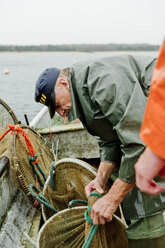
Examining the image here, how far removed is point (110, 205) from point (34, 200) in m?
1.45

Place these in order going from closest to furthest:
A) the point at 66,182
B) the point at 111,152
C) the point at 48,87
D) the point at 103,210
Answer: the point at 103,210 < the point at 48,87 < the point at 111,152 < the point at 66,182

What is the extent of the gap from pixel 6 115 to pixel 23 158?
1.03 m

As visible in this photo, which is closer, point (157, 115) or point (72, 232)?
point (157, 115)

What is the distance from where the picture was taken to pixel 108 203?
6.82 ft

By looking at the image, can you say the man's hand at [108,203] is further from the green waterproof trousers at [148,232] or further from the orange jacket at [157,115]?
the orange jacket at [157,115]

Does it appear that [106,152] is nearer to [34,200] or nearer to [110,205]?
[110,205]

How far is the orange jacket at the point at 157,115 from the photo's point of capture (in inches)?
36.3

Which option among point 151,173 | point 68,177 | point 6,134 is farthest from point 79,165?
point 151,173

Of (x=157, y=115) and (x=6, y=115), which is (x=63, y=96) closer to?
(x=157, y=115)

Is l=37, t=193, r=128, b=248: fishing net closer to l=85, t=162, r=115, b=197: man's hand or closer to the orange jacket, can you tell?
l=85, t=162, r=115, b=197: man's hand

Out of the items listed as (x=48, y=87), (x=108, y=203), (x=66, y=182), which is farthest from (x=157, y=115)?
(x=66, y=182)

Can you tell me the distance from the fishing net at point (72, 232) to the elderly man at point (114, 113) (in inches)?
4.5

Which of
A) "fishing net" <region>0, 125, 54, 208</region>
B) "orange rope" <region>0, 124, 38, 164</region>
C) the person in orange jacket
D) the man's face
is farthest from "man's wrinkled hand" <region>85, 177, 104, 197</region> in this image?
the person in orange jacket

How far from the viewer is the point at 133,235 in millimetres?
2447
